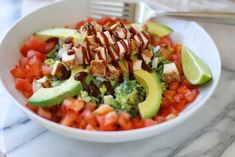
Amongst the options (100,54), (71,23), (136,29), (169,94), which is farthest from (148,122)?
(71,23)

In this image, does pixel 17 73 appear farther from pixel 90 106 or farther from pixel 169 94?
pixel 169 94

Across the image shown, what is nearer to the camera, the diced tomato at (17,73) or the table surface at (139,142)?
the table surface at (139,142)

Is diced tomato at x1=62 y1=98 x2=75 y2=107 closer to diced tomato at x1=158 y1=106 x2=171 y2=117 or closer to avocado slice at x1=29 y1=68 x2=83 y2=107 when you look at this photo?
avocado slice at x1=29 y1=68 x2=83 y2=107

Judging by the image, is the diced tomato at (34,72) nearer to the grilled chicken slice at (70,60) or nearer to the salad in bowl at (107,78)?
the salad in bowl at (107,78)

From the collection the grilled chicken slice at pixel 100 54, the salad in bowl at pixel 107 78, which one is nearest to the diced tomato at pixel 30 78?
the salad in bowl at pixel 107 78

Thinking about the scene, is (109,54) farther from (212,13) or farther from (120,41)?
(212,13)

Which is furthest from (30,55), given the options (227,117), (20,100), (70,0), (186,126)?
(227,117)
